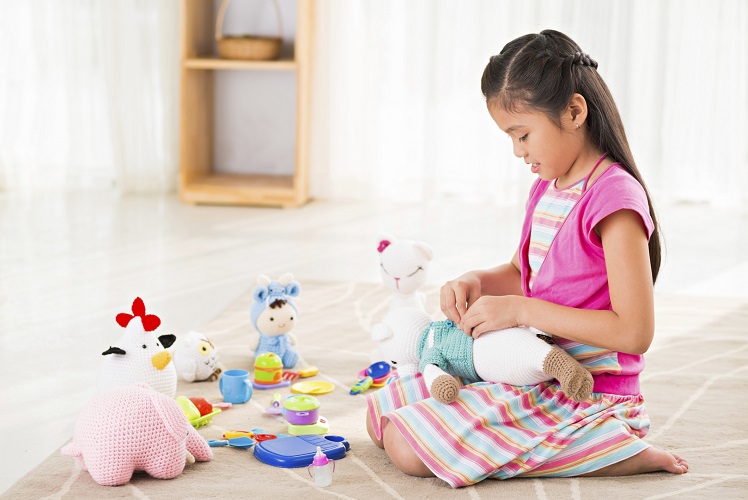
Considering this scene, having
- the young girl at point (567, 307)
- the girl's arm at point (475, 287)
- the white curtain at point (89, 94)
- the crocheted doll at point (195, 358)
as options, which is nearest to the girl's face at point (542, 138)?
the young girl at point (567, 307)

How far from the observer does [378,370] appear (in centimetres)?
176

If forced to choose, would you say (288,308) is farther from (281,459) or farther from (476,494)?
(476,494)

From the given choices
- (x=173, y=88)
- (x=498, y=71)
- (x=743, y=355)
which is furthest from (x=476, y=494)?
(x=173, y=88)

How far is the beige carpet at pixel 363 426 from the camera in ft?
4.23

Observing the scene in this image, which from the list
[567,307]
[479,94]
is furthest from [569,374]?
[479,94]

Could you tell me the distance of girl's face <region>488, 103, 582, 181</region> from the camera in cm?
131

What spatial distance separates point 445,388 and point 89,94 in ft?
9.49

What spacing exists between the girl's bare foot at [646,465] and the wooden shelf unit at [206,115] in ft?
7.68

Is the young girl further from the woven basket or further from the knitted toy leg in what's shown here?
the woven basket

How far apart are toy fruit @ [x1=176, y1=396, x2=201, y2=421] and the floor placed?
179 mm

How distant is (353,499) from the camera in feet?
4.15

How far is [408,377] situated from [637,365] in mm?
349

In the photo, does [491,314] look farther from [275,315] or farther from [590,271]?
[275,315]

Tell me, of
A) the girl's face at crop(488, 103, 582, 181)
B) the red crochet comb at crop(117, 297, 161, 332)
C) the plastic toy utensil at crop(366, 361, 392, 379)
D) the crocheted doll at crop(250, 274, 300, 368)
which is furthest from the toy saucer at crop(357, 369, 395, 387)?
the girl's face at crop(488, 103, 582, 181)
